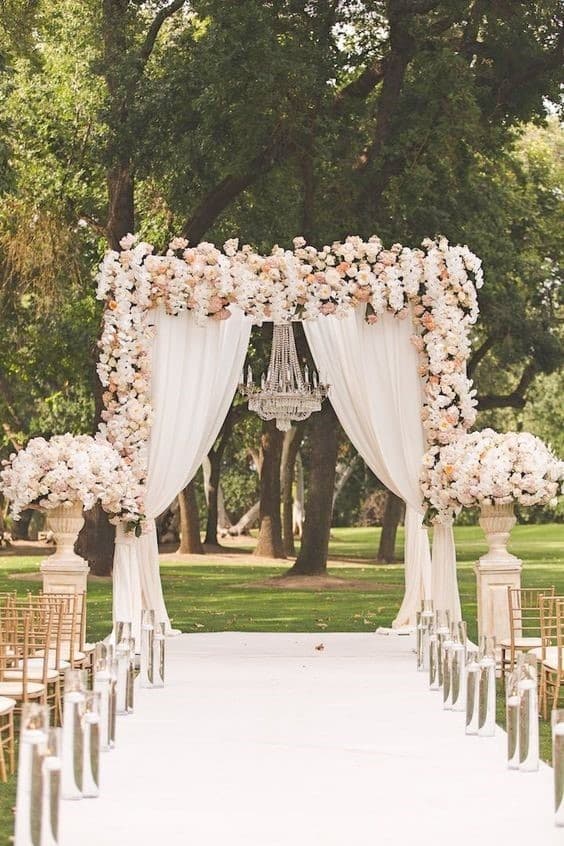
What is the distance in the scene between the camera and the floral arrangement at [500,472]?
11328 mm

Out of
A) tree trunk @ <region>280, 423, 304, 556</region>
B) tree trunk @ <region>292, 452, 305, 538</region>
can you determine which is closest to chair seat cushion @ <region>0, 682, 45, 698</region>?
tree trunk @ <region>280, 423, 304, 556</region>

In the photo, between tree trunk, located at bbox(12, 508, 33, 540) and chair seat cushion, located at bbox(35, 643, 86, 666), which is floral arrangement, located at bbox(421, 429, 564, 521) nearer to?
chair seat cushion, located at bbox(35, 643, 86, 666)

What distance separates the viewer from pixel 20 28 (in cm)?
1964

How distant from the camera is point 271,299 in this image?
12.5 metres

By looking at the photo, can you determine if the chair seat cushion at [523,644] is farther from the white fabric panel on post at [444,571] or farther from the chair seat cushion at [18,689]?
the chair seat cushion at [18,689]

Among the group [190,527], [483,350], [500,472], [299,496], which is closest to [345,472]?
[299,496]

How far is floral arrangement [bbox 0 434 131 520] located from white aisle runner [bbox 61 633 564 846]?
178 centimetres

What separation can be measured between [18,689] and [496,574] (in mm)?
5046

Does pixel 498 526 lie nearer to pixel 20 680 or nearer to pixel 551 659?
pixel 551 659

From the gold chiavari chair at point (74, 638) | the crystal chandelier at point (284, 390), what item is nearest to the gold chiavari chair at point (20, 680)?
the gold chiavari chair at point (74, 638)

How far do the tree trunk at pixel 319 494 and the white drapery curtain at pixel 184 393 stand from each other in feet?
27.9

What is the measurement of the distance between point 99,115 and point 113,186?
1.98m

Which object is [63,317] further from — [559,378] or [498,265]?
[559,378]

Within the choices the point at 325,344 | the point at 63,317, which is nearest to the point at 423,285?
the point at 325,344
